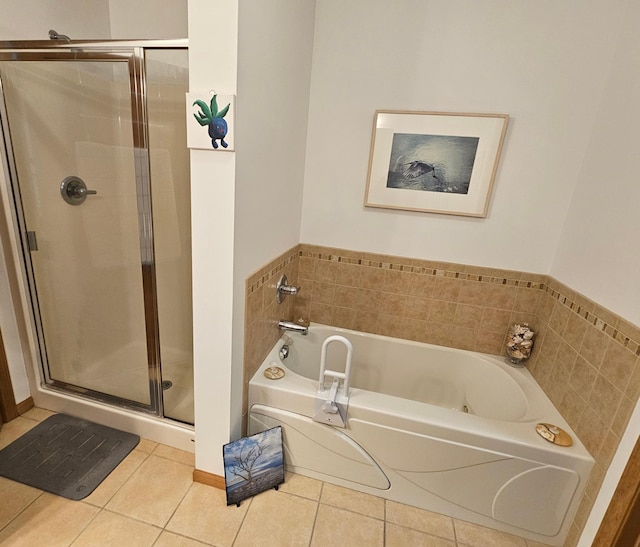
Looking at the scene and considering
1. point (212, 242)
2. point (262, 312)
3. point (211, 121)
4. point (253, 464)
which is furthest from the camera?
point (262, 312)

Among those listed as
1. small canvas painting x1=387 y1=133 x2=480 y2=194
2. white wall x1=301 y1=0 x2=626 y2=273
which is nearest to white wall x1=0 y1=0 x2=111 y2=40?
white wall x1=301 y1=0 x2=626 y2=273

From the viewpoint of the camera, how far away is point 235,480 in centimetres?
139

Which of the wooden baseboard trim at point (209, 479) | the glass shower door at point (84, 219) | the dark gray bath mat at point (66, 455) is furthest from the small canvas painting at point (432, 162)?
the dark gray bath mat at point (66, 455)

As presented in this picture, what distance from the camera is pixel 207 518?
134cm

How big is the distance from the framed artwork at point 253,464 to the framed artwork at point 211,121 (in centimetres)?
121

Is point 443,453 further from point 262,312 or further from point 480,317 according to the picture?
point 262,312

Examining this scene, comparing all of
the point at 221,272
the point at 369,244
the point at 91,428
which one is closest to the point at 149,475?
the point at 91,428

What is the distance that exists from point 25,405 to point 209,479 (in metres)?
1.23

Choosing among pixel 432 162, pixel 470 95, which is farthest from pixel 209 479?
pixel 470 95

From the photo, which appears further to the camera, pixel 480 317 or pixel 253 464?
pixel 480 317

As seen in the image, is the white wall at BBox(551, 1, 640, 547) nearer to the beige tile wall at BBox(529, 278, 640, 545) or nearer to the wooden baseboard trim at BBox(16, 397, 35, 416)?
the beige tile wall at BBox(529, 278, 640, 545)

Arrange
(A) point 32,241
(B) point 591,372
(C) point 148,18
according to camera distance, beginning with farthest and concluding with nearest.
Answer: (C) point 148,18, (A) point 32,241, (B) point 591,372

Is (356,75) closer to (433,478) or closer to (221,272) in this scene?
(221,272)

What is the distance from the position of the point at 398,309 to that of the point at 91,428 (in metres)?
1.87
